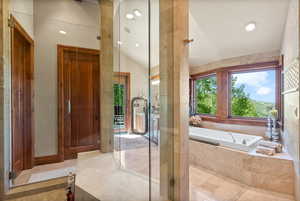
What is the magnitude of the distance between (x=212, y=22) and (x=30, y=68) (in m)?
3.30

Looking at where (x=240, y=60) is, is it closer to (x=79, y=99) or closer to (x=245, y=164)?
(x=245, y=164)

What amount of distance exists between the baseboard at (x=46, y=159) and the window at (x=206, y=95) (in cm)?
342

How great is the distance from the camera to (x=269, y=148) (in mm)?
2189

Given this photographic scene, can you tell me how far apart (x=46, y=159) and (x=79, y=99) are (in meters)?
1.24

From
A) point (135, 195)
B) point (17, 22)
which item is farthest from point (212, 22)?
point (17, 22)

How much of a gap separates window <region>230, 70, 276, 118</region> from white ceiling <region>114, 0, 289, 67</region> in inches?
19.7

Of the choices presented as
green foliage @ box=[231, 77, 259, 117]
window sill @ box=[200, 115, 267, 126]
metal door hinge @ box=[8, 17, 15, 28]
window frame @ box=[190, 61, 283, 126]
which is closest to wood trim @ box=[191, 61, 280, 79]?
window frame @ box=[190, 61, 283, 126]

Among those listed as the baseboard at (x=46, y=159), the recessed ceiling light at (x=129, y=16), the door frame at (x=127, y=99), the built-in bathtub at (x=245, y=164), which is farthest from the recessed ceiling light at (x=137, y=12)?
the baseboard at (x=46, y=159)

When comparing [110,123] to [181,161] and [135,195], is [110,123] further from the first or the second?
[181,161]

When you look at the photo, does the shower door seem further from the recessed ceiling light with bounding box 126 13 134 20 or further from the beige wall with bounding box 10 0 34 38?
the beige wall with bounding box 10 0 34 38

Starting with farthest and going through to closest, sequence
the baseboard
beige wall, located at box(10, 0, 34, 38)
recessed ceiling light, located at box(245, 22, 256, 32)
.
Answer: the baseboard → recessed ceiling light, located at box(245, 22, 256, 32) → beige wall, located at box(10, 0, 34, 38)

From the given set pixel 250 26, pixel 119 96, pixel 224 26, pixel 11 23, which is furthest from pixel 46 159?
pixel 250 26

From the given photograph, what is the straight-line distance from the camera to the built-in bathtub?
6.12 ft

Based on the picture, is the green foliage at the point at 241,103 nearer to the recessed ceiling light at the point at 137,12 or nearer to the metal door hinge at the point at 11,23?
the recessed ceiling light at the point at 137,12
